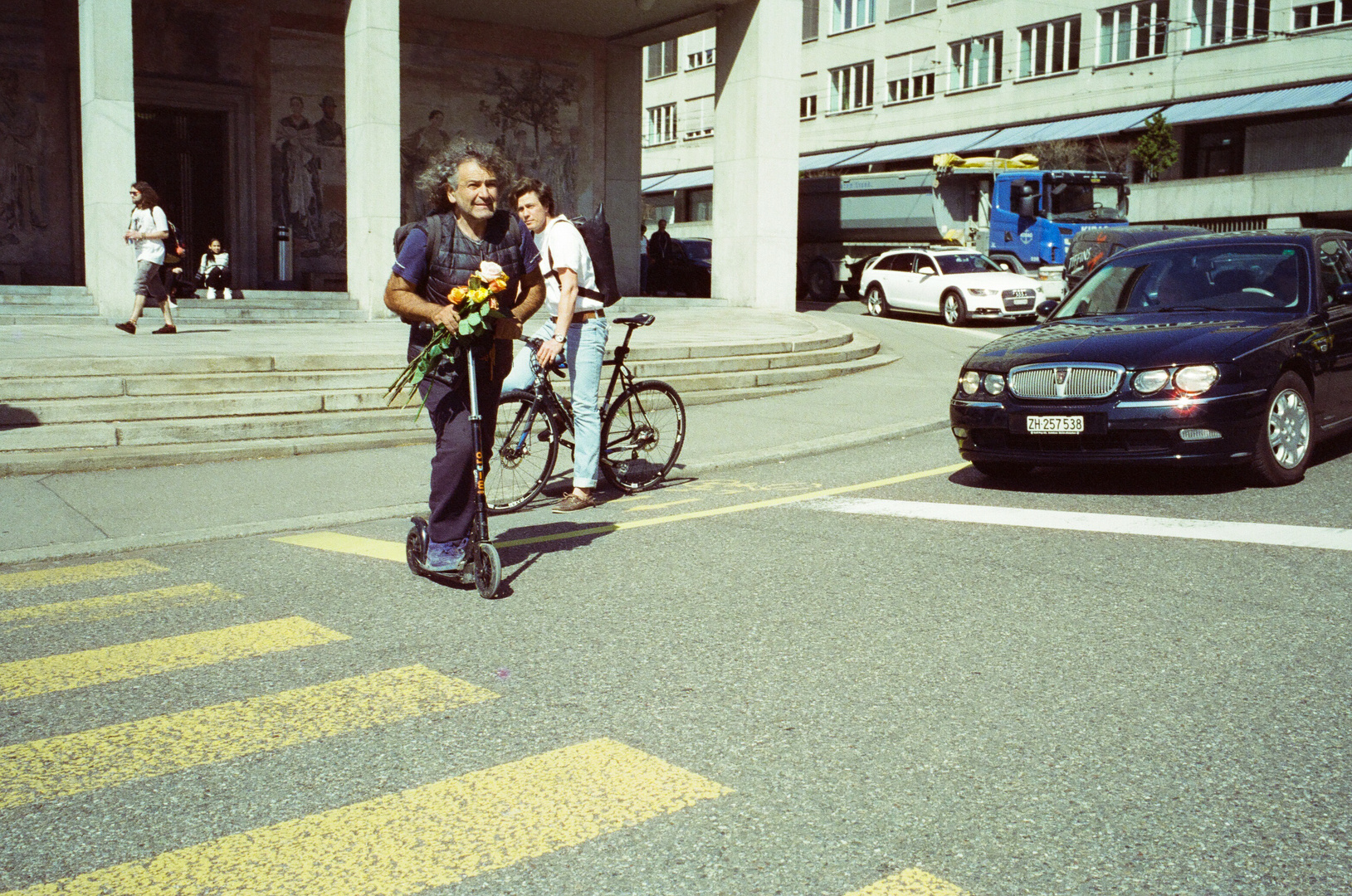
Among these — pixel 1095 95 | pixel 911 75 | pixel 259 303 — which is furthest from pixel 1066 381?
pixel 911 75

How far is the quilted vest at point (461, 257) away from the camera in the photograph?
588 cm

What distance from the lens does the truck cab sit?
29703 mm

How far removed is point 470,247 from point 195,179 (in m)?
21.7

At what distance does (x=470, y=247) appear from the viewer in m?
5.90

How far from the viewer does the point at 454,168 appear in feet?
19.0

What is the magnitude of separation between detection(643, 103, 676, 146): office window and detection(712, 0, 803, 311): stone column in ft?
141

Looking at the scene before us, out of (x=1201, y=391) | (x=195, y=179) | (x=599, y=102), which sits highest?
(x=599, y=102)

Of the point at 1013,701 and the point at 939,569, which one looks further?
the point at 939,569

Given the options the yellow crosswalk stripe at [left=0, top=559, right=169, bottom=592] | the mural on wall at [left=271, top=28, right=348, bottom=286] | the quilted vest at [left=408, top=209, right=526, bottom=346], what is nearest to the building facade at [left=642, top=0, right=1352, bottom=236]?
the mural on wall at [left=271, top=28, right=348, bottom=286]

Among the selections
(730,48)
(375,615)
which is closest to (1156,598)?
(375,615)

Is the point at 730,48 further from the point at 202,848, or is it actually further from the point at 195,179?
the point at 202,848

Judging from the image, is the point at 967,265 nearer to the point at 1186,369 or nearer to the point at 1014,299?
the point at 1014,299

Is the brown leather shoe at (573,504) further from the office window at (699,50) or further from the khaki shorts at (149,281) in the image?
the office window at (699,50)

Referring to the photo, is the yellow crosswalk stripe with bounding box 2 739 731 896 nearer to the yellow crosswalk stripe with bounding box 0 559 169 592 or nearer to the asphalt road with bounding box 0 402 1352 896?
the asphalt road with bounding box 0 402 1352 896
